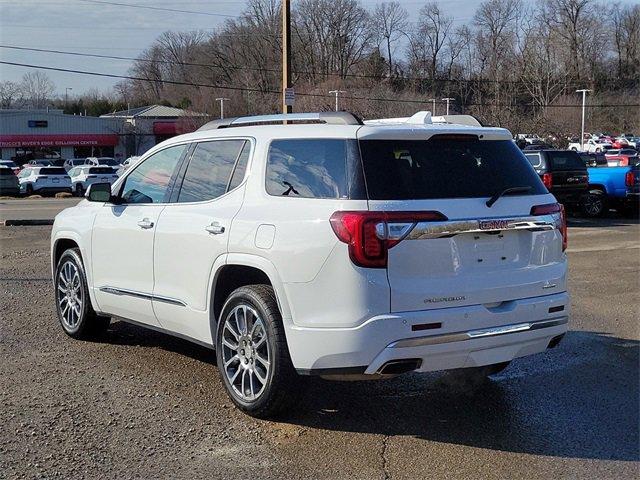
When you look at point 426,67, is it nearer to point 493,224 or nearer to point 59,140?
point 59,140

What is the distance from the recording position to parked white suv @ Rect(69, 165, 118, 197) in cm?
3844

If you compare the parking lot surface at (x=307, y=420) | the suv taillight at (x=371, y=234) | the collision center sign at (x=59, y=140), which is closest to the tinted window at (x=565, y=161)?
the parking lot surface at (x=307, y=420)

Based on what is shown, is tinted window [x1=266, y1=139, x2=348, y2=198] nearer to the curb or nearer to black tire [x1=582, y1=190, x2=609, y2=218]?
the curb

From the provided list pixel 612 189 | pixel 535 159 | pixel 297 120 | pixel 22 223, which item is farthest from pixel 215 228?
pixel 612 189

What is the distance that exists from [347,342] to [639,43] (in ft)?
347

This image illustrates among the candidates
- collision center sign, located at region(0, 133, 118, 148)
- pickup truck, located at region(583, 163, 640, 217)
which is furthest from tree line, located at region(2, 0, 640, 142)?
pickup truck, located at region(583, 163, 640, 217)

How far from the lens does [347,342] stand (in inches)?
171

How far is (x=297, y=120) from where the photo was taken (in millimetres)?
5406

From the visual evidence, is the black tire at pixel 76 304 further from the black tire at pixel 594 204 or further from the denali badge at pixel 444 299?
the black tire at pixel 594 204

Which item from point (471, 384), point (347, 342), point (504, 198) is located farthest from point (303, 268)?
point (471, 384)

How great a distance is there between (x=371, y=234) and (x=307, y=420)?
1426 mm

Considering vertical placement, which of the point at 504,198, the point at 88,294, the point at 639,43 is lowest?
the point at 88,294

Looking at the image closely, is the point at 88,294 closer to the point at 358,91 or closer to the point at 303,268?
the point at 303,268

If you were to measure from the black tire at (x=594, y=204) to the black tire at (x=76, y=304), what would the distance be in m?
16.6
